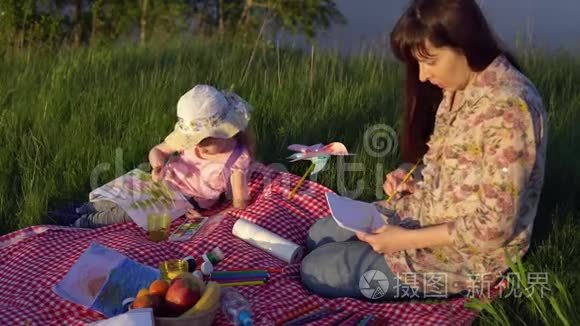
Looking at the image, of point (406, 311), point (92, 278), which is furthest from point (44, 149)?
point (406, 311)

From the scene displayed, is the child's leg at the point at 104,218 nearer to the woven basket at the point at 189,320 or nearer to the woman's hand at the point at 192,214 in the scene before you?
the woman's hand at the point at 192,214

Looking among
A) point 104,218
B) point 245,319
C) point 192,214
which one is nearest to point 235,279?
point 245,319

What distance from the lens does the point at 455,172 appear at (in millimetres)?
2859

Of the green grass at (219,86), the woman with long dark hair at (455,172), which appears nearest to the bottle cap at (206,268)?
the woman with long dark hair at (455,172)

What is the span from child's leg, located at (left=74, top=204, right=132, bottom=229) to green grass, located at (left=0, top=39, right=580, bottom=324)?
21 centimetres

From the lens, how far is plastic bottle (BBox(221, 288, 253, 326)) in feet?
9.23

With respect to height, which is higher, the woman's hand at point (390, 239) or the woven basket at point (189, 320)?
the woman's hand at point (390, 239)

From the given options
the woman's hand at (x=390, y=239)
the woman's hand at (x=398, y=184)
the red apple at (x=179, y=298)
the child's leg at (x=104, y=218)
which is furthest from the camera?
the child's leg at (x=104, y=218)

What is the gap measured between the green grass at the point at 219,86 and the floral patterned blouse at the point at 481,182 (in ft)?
0.78

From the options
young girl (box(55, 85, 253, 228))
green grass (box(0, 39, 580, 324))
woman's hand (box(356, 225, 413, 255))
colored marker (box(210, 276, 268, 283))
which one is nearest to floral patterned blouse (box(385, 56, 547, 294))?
woman's hand (box(356, 225, 413, 255))

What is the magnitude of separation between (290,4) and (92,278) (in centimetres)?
863

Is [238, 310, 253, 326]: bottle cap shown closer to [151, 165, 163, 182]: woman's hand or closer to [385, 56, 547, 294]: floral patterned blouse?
[385, 56, 547, 294]: floral patterned blouse


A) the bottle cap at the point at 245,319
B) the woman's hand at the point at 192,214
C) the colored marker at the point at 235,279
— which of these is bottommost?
the woman's hand at the point at 192,214

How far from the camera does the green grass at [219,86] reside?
12.7ft
